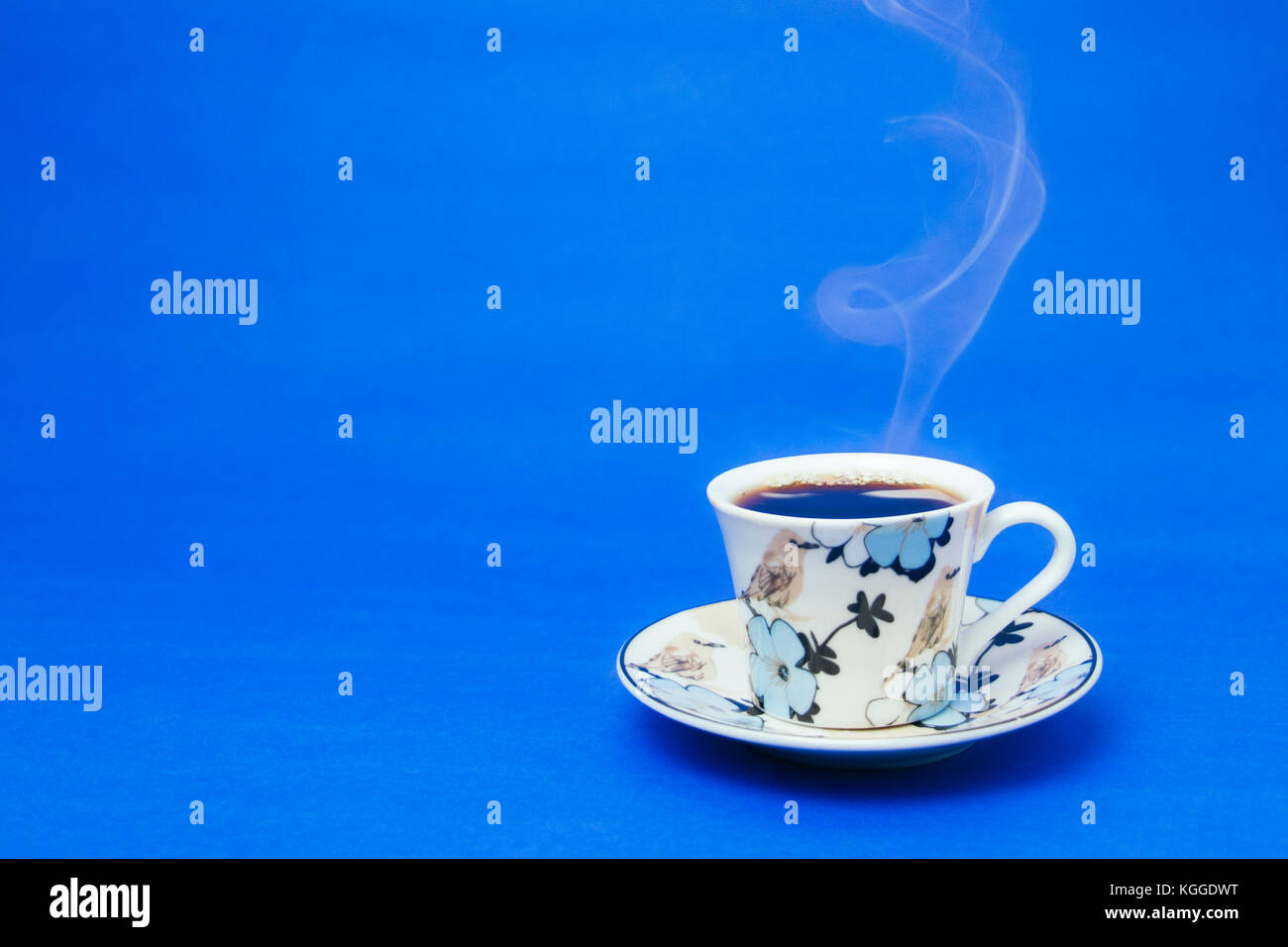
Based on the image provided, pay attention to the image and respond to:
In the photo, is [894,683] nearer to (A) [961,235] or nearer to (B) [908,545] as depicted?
(B) [908,545]

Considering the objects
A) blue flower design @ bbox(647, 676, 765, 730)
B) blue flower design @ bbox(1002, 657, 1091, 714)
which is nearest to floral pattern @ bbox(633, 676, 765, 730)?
blue flower design @ bbox(647, 676, 765, 730)

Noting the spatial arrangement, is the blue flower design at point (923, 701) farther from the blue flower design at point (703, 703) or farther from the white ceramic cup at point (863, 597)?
the blue flower design at point (703, 703)

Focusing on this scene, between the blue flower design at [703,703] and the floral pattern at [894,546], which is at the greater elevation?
the floral pattern at [894,546]

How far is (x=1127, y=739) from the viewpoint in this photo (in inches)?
68.1

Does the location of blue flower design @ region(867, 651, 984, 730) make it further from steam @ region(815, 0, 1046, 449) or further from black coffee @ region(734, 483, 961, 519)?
steam @ region(815, 0, 1046, 449)

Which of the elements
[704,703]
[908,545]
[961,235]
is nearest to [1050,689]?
[908,545]

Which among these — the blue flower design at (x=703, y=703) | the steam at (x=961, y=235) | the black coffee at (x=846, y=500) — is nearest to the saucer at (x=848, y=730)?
the blue flower design at (x=703, y=703)

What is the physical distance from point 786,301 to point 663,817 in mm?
1449

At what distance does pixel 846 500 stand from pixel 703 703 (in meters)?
Answer: 0.31

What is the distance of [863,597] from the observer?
1551 millimetres

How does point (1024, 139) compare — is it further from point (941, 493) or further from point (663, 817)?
point (663, 817)

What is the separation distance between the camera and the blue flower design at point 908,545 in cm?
152

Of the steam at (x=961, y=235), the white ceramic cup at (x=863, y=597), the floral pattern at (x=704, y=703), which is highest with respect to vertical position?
the steam at (x=961, y=235)

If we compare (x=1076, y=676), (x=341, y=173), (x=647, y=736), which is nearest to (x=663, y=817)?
(x=647, y=736)
